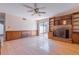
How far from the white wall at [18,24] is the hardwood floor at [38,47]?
1.00ft

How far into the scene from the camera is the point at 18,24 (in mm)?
2975

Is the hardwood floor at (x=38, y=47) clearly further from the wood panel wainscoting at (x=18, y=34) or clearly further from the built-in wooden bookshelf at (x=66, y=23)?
the built-in wooden bookshelf at (x=66, y=23)

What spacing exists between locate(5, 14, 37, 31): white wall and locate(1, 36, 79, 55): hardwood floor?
305 mm

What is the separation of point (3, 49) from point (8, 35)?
0.37m

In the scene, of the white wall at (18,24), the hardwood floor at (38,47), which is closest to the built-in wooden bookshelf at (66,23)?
the hardwood floor at (38,47)

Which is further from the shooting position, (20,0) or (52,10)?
(52,10)

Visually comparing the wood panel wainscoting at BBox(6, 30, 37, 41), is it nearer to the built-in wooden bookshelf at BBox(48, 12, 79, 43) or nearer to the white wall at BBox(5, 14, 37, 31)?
the white wall at BBox(5, 14, 37, 31)

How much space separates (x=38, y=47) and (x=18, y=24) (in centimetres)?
79

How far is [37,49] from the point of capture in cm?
271

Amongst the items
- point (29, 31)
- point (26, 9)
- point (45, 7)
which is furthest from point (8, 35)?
point (45, 7)

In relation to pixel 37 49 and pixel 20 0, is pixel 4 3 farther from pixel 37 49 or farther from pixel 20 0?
pixel 37 49

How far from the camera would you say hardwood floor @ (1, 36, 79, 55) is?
8.57 ft

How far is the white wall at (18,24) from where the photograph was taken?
112 inches

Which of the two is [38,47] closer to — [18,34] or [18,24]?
[18,34]
